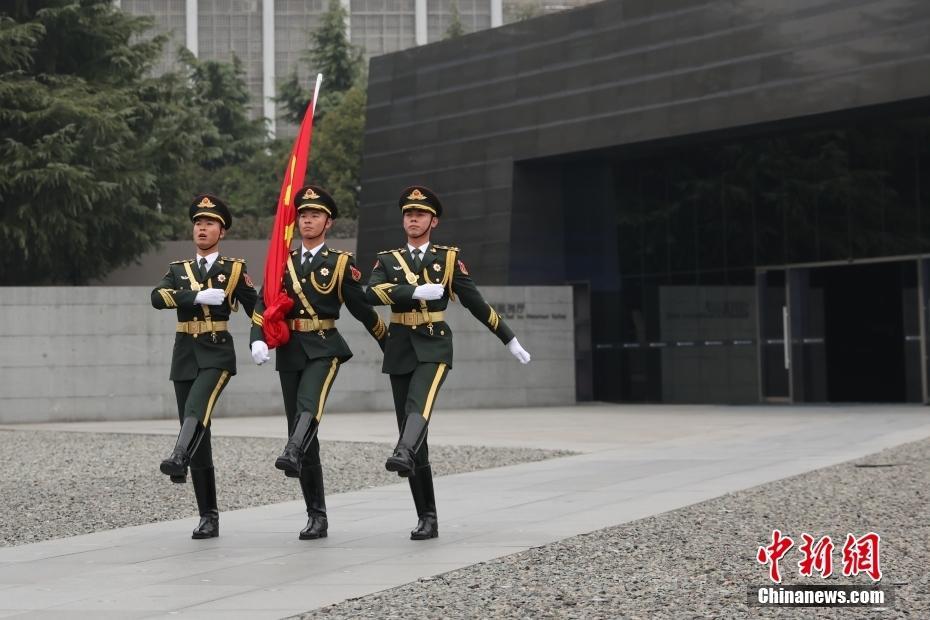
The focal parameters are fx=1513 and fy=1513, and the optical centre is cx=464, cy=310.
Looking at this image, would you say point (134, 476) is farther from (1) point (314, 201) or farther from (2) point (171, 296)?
(1) point (314, 201)

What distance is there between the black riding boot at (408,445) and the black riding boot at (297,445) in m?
0.54

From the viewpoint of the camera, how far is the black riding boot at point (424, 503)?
931 centimetres

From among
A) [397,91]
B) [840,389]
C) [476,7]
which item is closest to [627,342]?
[840,389]

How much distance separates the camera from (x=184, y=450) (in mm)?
9172

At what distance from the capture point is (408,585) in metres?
7.52

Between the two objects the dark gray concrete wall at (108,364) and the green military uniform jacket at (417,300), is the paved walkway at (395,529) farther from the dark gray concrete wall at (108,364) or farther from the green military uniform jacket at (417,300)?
the dark gray concrete wall at (108,364)

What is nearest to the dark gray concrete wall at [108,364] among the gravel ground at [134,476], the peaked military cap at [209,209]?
the gravel ground at [134,476]

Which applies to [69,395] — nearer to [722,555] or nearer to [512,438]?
[512,438]

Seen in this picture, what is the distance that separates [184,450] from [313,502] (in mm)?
900

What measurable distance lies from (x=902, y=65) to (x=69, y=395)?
46.2 feet

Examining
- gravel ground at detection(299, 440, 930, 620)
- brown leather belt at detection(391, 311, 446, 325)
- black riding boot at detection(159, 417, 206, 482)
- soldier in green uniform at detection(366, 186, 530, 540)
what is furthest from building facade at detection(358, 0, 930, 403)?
black riding boot at detection(159, 417, 206, 482)

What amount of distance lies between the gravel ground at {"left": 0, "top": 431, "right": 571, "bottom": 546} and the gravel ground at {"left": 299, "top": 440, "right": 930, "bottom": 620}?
3.69m

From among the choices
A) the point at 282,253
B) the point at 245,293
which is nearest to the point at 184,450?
the point at 245,293

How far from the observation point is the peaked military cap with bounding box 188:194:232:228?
9.76 metres
